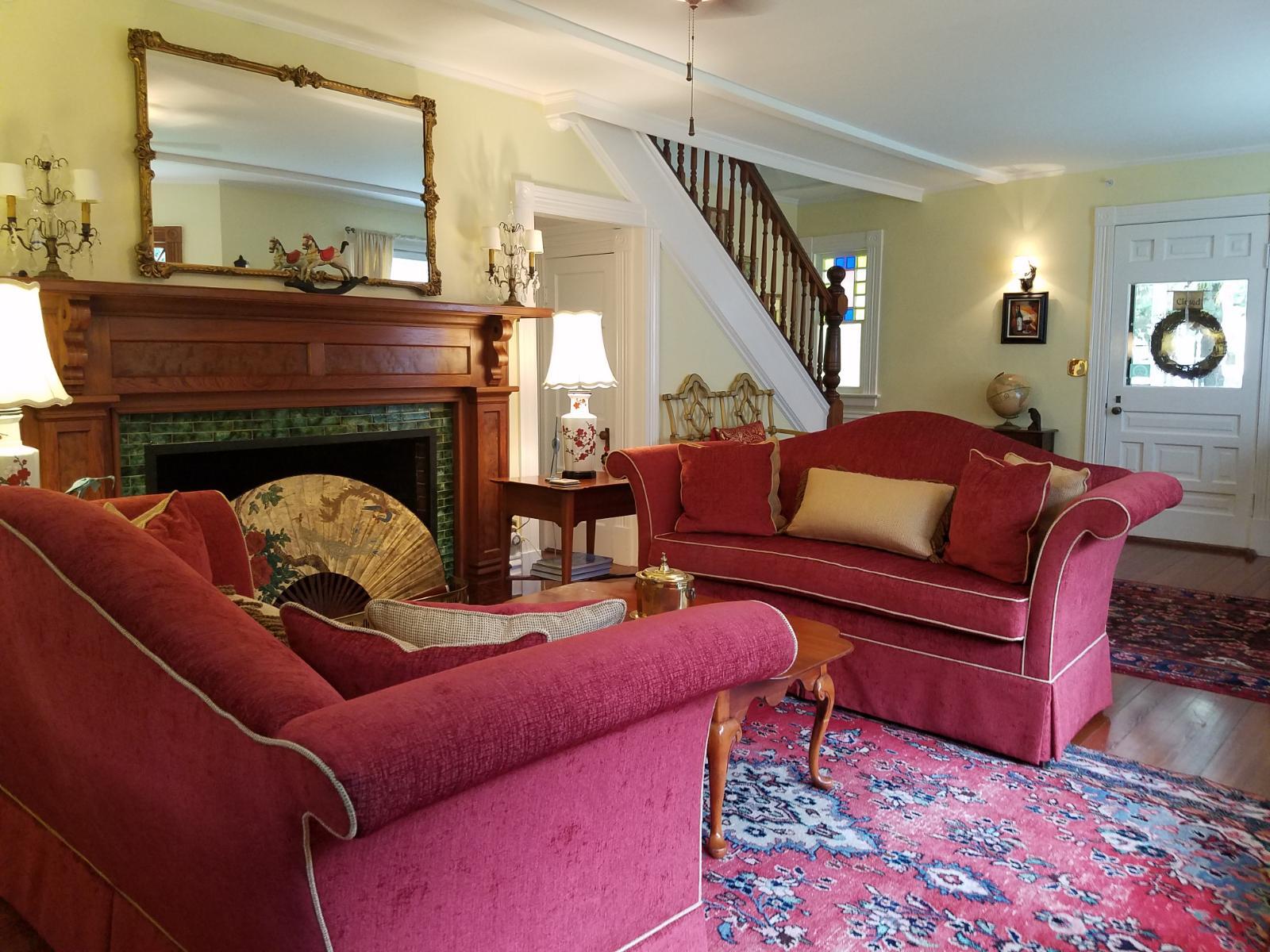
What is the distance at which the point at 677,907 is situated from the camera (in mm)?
1648

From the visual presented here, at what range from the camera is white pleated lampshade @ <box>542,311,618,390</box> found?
434 cm

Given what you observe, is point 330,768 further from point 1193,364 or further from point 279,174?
point 1193,364

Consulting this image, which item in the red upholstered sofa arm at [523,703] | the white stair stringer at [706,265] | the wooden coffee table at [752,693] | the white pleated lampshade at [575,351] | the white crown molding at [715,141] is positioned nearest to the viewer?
the red upholstered sofa arm at [523,703]

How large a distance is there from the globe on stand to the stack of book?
3.25 m

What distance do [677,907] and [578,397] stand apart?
10.1 feet

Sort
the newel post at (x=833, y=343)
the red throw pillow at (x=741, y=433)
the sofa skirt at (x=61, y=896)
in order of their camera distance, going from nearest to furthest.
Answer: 1. the sofa skirt at (x=61, y=896)
2. the red throw pillow at (x=741, y=433)
3. the newel post at (x=833, y=343)

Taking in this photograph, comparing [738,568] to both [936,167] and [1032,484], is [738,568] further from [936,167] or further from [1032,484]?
[936,167]

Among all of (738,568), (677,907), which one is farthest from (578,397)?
(677,907)

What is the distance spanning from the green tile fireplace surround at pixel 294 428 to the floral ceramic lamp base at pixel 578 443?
1.77 ft

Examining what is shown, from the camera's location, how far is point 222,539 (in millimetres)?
2494

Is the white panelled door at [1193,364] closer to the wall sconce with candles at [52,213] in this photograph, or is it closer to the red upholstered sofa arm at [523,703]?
the red upholstered sofa arm at [523,703]

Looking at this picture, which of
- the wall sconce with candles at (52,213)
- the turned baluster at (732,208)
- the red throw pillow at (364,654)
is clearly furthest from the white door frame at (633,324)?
the red throw pillow at (364,654)

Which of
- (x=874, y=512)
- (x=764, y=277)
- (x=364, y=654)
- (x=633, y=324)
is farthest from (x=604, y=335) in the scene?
(x=364, y=654)

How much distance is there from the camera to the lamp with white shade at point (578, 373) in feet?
14.2
